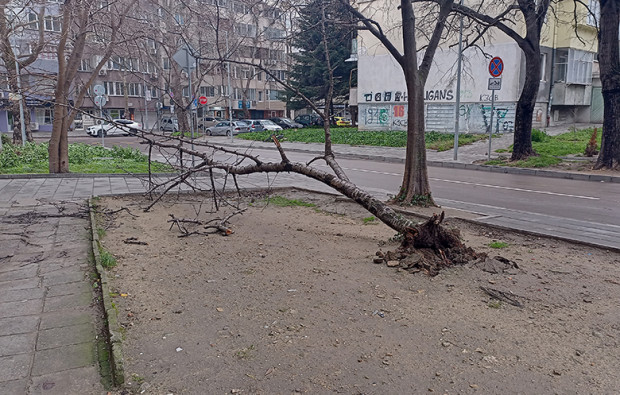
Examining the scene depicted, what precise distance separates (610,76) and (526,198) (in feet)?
21.3

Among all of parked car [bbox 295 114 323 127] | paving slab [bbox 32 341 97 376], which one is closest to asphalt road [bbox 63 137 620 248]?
paving slab [bbox 32 341 97 376]

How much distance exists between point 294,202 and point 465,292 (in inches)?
221

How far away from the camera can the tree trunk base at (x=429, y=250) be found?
213 inches

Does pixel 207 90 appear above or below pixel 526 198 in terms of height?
above

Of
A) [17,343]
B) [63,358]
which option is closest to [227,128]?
[17,343]

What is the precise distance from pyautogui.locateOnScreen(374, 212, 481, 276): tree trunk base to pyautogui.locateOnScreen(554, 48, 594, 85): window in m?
29.3

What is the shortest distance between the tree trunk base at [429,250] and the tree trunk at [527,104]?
1335cm

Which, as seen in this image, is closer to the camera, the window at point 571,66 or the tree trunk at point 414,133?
the tree trunk at point 414,133

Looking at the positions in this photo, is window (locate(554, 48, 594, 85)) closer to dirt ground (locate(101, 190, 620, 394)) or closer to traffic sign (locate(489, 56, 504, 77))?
traffic sign (locate(489, 56, 504, 77))

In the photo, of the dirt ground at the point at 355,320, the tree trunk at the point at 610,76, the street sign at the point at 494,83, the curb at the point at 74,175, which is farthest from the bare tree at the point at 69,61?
the tree trunk at the point at 610,76

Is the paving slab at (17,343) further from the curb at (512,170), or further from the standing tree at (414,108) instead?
the curb at (512,170)

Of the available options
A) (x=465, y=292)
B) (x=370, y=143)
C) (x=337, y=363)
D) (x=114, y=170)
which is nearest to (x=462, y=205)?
(x=465, y=292)

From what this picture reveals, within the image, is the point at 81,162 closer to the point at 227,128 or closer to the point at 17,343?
the point at 17,343

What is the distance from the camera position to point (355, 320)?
4164 millimetres
